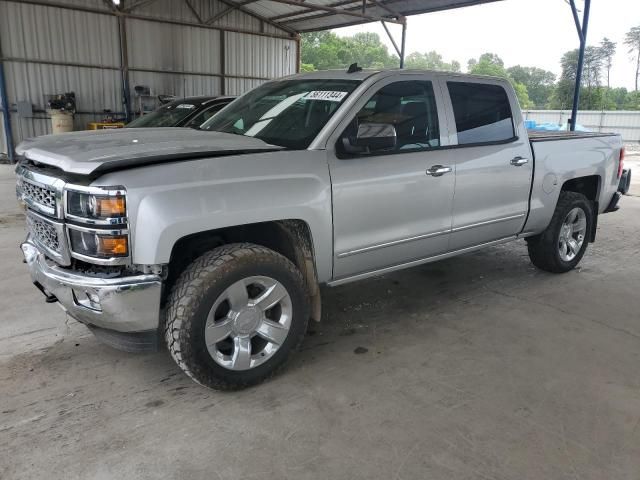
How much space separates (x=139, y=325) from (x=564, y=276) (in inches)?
168

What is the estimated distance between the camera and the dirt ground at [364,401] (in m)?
2.43

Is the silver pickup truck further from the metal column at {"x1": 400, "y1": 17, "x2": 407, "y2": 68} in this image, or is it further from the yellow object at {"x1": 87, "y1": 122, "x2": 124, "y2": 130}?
the metal column at {"x1": 400, "y1": 17, "x2": 407, "y2": 68}

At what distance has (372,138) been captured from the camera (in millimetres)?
3156

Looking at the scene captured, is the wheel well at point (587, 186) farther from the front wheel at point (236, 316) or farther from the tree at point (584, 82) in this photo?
the tree at point (584, 82)

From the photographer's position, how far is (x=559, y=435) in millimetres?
2662

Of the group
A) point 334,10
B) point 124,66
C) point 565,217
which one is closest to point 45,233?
point 565,217

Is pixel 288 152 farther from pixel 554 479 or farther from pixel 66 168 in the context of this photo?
pixel 554 479

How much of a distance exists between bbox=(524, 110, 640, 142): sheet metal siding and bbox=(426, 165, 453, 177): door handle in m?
33.8

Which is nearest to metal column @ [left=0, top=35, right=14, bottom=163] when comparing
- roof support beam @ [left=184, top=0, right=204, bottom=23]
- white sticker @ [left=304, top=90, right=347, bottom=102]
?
roof support beam @ [left=184, top=0, right=204, bottom=23]

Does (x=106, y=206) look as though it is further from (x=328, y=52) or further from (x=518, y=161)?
(x=328, y=52)

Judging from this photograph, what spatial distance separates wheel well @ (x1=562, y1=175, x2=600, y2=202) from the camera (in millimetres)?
5191

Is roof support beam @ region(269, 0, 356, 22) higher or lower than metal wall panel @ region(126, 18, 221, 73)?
higher

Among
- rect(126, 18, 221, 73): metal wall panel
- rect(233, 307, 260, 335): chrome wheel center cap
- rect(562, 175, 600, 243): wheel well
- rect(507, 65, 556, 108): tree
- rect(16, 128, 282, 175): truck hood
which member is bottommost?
rect(233, 307, 260, 335): chrome wheel center cap

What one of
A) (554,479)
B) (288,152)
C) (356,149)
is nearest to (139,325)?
(288,152)
